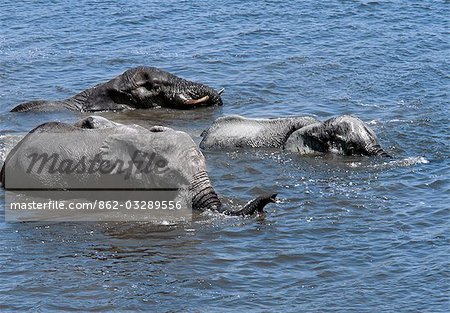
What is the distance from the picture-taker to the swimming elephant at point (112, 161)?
41.1 ft

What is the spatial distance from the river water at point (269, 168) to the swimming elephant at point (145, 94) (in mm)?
272

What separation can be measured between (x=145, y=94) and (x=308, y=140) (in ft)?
15.3

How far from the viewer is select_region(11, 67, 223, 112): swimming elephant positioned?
19.0 m

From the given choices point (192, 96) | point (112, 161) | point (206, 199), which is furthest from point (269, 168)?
point (192, 96)

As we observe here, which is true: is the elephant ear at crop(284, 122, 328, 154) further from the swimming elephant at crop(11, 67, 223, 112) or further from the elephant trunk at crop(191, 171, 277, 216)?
the swimming elephant at crop(11, 67, 223, 112)

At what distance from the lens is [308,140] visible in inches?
603

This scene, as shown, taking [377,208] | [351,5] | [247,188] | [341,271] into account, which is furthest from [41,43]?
[341,271]

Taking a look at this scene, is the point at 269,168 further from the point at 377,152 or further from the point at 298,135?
the point at 377,152

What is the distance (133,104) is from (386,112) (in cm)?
454

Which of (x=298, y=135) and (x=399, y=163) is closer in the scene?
(x=399, y=163)

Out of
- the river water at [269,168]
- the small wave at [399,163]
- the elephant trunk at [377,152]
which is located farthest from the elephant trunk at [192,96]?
the small wave at [399,163]

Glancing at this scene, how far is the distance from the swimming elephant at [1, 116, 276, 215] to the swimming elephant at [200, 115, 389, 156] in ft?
8.66

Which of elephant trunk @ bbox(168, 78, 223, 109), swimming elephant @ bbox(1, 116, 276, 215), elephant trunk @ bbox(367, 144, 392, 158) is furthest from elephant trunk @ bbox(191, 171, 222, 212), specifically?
elephant trunk @ bbox(168, 78, 223, 109)

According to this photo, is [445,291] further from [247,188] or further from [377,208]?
[247,188]
